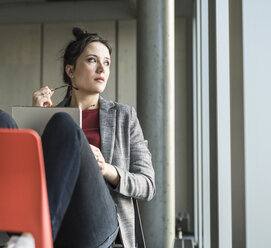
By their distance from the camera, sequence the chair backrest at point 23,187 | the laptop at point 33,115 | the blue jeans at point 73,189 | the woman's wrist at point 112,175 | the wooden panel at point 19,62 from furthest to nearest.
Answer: the wooden panel at point 19,62, the woman's wrist at point 112,175, the laptop at point 33,115, the blue jeans at point 73,189, the chair backrest at point 23,187

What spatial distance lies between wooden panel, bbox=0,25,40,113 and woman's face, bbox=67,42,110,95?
4273 millimetres

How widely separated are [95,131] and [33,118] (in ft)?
1.40

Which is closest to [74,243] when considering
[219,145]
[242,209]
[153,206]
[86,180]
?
[86,180]

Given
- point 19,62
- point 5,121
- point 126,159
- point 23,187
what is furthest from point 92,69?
point 19,62

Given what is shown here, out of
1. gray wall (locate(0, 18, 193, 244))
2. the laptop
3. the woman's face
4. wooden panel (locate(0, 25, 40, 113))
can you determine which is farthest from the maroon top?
wooden panel (locate(0, 25, 40, 113))

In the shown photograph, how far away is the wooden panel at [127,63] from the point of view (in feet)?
19.5

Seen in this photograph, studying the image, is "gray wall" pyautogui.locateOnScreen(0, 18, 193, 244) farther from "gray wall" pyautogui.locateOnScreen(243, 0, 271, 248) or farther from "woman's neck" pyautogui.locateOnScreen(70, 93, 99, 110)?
"gray wall" pyautogui.locateOnScreen(243, 0, 271, 248)

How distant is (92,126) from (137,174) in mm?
332

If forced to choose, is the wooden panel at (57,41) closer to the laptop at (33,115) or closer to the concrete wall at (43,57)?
the concrete wall at (43,57)

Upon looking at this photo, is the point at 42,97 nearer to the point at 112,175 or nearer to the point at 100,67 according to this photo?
the point at 100,67

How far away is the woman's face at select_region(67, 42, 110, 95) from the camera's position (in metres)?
2.00

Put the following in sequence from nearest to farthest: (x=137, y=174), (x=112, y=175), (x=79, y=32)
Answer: (x=112, y=175) → (x=137, y=174) → (x=79, y=32)

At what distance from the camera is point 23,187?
43.1 inches

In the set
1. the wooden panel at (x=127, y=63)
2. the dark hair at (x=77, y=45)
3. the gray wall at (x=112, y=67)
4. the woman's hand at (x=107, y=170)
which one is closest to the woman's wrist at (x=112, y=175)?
the woman's hand at (x=107, y=170)
